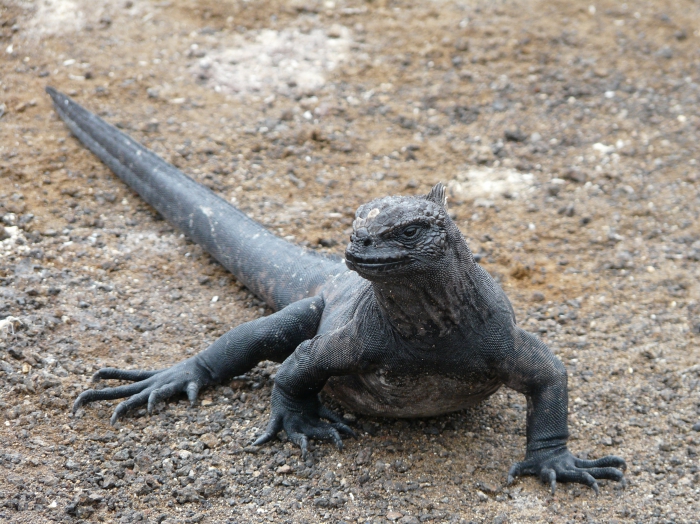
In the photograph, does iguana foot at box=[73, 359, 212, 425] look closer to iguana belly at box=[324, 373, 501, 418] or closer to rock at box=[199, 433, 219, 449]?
rock at box=[199, 433, 219, 449]

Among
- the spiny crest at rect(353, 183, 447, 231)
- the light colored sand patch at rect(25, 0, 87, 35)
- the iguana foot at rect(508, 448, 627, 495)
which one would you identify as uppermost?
the spiny crest at rect(353, 183, 447, 231)

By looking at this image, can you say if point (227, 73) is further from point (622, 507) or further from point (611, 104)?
point (622, 507)

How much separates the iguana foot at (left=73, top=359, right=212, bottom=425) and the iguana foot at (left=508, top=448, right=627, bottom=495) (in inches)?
91.9

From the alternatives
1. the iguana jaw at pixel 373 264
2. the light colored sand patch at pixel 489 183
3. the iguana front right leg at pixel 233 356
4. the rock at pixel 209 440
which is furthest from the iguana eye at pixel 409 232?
the light colored sand patch at pixel 489 183

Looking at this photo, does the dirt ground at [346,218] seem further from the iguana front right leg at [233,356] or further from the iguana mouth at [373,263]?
the iguana mouth at [373,263]

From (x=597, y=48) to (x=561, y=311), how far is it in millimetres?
5432

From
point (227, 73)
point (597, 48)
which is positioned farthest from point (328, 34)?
point (597, 48)

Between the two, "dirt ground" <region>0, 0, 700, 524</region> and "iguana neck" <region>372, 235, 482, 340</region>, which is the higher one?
"iguana neck" <region>372, 235, 482, 340</region>

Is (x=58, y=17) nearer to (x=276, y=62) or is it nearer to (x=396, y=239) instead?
(x=276, y=62)

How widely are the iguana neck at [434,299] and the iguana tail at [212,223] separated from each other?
157cm

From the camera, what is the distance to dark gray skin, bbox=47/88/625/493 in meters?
4.88

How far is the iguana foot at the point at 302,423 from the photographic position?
19.4 feet

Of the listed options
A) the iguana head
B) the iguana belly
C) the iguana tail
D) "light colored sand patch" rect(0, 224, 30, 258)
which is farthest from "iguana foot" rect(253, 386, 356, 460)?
"light colored sand patch" rect(0, 224, 30, 258)

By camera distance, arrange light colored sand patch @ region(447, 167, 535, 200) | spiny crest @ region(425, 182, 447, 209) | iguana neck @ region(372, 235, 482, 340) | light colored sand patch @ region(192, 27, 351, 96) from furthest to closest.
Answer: light colored sand patch @ region(192, 27, 351, 96)
light colored sand patch @ region(447, 167, 535, 200)
spiny crest @ region(425, 182, 447, 209)
iguana neck @ region(372, 235, 482, 340)
